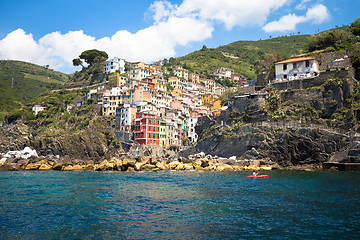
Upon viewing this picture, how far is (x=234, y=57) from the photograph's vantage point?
176 metres

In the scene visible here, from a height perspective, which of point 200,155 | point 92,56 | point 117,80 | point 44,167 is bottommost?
point 44,167

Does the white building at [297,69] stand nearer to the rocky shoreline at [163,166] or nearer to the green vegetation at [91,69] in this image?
the rocky shoreline at [163,166]

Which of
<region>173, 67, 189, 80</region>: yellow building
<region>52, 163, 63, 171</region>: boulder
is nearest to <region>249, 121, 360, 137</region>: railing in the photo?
<region>52, 163, 63, 171</region>: boulder

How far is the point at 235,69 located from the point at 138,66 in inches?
2538

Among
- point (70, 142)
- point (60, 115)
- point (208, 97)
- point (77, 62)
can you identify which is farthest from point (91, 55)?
point (70, 142)

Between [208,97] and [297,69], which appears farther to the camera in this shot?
[208,97]

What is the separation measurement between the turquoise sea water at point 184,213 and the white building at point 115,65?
79966 mm

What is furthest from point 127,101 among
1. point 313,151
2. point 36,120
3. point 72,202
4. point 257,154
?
point 72,202

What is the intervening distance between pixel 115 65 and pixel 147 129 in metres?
41.2

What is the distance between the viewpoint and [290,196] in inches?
827

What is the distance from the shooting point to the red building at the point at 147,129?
68500mm

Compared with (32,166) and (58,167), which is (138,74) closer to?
(58,167)

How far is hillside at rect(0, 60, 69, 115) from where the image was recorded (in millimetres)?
114375

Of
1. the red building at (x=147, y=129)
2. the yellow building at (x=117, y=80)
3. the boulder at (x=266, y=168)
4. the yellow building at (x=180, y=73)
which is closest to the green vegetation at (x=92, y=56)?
the yellow building at (x=117, y=80)
